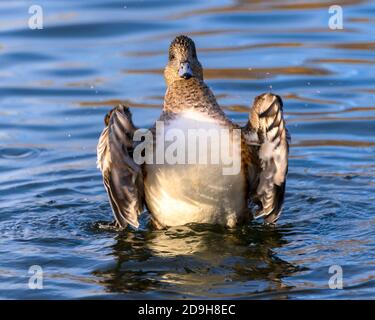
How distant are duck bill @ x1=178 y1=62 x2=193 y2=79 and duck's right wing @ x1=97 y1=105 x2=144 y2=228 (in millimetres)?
700

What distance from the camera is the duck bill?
7.75 metres

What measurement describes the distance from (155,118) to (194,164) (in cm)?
383

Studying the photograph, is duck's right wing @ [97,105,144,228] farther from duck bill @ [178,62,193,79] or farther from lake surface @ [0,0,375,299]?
duck bill @ [178,62,193,79]

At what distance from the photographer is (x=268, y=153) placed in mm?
7492

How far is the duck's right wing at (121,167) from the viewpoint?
7199 millimetres

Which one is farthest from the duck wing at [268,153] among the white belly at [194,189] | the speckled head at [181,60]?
the speckled head at [181,60]

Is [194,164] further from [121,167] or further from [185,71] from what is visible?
[185,71]

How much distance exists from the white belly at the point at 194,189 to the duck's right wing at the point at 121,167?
0.45 ft

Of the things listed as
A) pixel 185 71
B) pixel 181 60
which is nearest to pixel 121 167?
pixel 185 71

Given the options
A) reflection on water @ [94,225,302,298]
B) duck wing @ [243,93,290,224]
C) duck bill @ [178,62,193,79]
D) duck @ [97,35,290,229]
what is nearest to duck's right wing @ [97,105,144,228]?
duck @ [97,35,290,229]

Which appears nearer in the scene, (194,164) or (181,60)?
(194,164)

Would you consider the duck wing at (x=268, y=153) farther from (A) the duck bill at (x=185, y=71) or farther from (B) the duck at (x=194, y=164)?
(A) the duck bill at (x=185, y=71)

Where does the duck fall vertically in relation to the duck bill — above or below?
below
